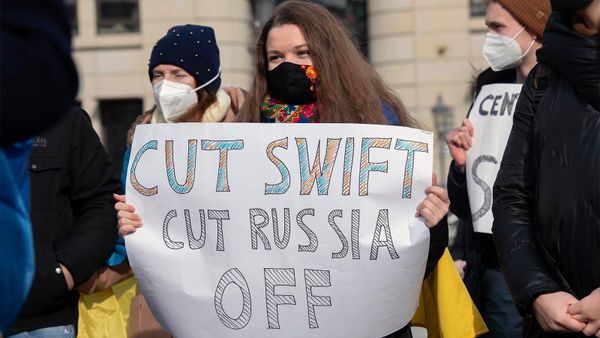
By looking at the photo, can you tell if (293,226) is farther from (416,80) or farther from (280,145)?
(416,80)

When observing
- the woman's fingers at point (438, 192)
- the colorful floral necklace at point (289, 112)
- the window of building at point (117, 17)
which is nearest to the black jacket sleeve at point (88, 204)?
the colorful floral necklace at point (289, 112)

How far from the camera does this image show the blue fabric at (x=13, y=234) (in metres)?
1.81

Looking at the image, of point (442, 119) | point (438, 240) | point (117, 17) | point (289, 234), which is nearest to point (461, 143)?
point (438, 240)

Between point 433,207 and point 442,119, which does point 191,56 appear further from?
point 442,119

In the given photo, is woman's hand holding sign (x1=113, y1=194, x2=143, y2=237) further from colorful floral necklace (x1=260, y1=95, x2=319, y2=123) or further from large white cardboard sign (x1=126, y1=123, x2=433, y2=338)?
colorful floral necklace (x1=260, y1=95, x2=319, y2=123)

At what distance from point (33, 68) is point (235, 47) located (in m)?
23.0

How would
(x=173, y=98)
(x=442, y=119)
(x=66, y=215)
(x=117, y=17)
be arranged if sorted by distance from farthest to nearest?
(x=117, y=17) → (x=442, y=119) → (x=173, y=98) → (x=66, y=215)

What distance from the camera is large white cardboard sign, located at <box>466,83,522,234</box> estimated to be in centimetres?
411

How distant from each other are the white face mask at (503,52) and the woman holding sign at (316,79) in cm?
103

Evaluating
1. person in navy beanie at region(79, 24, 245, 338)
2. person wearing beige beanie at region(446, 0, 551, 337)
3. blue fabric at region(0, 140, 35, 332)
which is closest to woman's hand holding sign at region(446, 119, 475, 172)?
person wearing beige beanie at region(446, 0, 551, 337)

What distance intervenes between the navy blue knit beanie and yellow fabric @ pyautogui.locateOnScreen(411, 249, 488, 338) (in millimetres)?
1416

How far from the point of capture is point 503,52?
4289 millimetres

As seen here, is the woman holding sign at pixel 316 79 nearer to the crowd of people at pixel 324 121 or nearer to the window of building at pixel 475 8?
the crowd of people at pixel 324 121

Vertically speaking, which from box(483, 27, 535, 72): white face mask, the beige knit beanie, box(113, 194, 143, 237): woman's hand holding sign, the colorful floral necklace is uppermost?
the beige knit beanie
